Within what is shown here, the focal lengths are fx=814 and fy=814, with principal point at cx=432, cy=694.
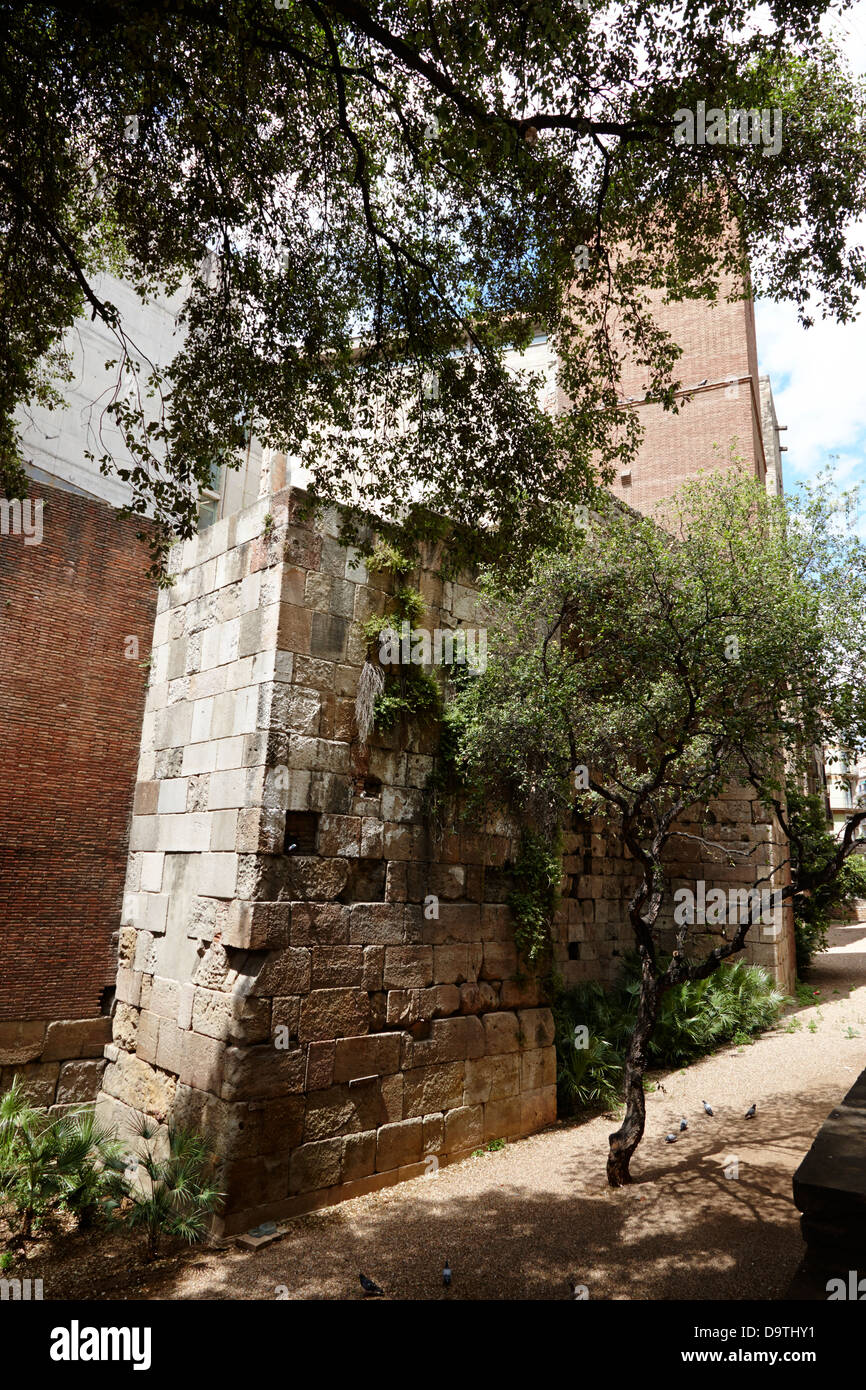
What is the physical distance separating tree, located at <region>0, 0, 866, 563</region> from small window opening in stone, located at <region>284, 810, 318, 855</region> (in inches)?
104

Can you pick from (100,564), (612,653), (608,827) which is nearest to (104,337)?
(100,564)

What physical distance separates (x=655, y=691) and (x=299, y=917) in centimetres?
434

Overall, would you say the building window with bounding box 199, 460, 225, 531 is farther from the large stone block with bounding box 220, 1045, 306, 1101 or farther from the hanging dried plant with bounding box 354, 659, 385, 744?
the large stone block with bounding box 220, 1045, 306, 1101

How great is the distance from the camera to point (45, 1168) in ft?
23.1

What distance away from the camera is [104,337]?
14.9 meters

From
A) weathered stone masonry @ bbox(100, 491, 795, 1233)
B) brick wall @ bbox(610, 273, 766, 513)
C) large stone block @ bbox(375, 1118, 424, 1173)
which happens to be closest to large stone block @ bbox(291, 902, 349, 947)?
weathered stone masonry @ bbox(100, 491, 795, 1233)

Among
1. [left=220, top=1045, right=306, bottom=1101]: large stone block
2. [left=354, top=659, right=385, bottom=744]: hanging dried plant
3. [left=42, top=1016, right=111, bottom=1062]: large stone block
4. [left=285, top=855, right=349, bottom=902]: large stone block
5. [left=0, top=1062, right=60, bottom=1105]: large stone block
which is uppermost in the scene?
[left=354, top=659, right=385, bottom=744]: hanging dried plant

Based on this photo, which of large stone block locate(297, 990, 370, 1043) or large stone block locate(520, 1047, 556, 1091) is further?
large stone block locate(520, 1047, 556, 1091)

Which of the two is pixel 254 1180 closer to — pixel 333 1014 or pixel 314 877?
pixel 333 1014

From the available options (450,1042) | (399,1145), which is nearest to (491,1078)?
(450,1042)

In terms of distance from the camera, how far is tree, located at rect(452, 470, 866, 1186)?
8.03 meters

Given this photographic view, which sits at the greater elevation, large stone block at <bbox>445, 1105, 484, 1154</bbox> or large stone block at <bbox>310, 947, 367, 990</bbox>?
large stone block at <bbox>310, 947, 367, 990</bbox>

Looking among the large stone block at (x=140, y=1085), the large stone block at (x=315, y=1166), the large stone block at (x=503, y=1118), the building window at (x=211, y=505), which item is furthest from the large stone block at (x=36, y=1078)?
the building window at (x=211, y=505)

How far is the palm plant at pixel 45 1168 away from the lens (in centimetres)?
687
